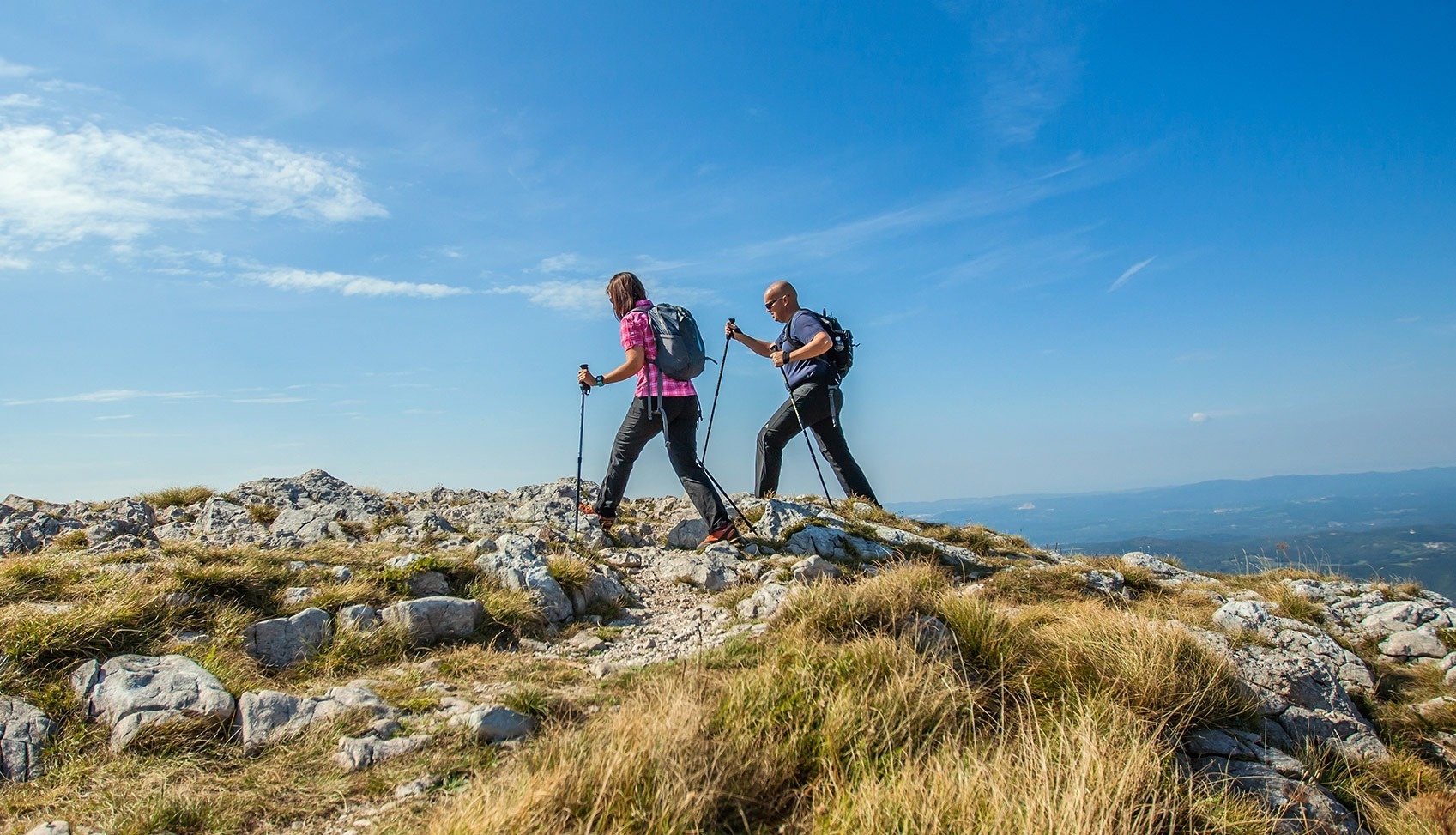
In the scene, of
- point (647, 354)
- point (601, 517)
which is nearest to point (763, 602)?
point (647, 354)

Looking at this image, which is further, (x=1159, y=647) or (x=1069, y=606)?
(x=1069, y=606)

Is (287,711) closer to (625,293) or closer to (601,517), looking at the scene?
(601,517)

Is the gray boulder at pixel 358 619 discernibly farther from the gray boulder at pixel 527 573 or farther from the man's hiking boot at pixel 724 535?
the man's hiking boot at pixel 724 535

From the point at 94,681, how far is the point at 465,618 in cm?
243

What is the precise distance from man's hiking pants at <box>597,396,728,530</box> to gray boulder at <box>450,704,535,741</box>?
4.98 m

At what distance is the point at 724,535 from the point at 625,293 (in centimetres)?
336

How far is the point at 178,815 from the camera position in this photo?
3418mm

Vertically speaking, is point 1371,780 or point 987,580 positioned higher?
point 987,580

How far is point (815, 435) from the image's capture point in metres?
11.4

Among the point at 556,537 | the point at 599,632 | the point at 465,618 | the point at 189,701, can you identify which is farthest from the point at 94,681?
the point at 556,537

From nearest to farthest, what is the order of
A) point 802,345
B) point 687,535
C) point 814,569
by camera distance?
point 814,569 < point 687,535 < point 802,345

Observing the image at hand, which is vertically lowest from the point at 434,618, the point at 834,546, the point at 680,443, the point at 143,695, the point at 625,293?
the point at 143,695

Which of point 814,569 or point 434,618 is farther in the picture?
point 814,569

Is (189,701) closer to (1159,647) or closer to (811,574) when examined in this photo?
(811,574)
